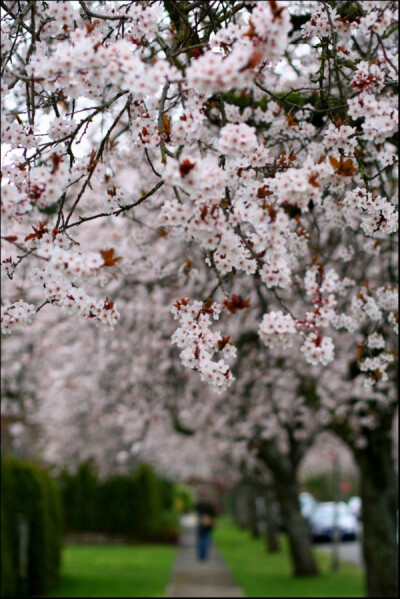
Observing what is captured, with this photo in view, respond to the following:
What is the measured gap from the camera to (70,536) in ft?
83.5

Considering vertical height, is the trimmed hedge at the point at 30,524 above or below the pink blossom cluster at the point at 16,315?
below

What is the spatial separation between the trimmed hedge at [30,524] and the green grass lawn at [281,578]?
9.86 feet

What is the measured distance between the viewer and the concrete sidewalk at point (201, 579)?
1215cm

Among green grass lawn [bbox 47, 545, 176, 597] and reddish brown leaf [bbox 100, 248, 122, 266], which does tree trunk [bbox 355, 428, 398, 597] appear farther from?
reddish brown leaf [bbox 100, 248, 122, 266]

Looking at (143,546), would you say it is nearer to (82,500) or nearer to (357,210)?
(82,500)

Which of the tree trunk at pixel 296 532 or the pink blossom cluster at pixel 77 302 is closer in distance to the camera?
the pink blossom cluster at pixel 77 302

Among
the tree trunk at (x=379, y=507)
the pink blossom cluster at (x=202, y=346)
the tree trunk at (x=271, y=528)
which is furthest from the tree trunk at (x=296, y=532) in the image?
the pink blossom cluster at (x=202, y=346)

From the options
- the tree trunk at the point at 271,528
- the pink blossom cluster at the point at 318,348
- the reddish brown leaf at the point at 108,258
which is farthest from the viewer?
the tree trunk at the point at 271,528

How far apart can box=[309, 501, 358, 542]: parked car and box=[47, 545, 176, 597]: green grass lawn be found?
246 inches

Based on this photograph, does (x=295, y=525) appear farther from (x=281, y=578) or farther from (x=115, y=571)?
(x=115, y=571)

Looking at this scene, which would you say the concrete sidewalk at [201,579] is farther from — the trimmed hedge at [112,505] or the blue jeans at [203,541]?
the trimmed hedge at [112,505]

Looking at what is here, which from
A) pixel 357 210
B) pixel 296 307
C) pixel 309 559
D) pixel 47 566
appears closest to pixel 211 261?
pixel 357 210

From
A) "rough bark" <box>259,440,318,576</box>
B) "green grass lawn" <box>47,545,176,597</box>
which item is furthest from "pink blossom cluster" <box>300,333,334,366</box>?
"rough bark" <box>259,440,318,576</box>

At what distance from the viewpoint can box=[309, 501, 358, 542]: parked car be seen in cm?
2756
